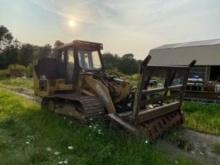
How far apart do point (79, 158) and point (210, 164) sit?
2528 millimetres

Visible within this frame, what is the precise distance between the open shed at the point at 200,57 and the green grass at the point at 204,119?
29.8ft

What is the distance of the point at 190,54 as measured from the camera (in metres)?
21.5

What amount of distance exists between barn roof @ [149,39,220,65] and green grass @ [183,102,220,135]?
32.9 ft

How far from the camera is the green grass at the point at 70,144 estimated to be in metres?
4.41

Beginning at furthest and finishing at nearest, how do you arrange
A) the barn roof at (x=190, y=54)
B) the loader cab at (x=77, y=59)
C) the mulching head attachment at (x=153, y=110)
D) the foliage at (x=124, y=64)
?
1. the foliage at (x=124, y=64)
2. the barn roof at (x=190, y=54)
3. the loader cab at (x=77, y=59)
4. the mulching head attachment at (x=153, y=110)

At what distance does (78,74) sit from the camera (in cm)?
788

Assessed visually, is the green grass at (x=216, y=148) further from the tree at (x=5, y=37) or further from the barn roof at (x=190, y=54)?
the tree at (x=5, y=37)

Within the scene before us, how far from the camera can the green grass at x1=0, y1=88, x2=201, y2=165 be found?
4414 mm

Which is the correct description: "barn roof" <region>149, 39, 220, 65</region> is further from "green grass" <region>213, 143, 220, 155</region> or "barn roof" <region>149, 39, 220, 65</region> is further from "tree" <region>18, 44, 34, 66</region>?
"tree" <region>18, 44, 34, 66</region>

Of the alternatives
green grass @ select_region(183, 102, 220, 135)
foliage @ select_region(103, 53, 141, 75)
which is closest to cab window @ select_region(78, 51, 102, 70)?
green grass @ select_region(183, 102, 220, 135)

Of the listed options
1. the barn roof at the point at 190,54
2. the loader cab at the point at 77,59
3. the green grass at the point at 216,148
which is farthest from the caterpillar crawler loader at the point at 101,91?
the barn roof at the point at 190,54

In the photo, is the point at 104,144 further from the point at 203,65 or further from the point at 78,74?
the point at 203,65

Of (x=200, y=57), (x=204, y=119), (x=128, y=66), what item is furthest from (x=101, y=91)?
(x=128, y=66)

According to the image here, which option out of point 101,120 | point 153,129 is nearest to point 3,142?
point 101,120
